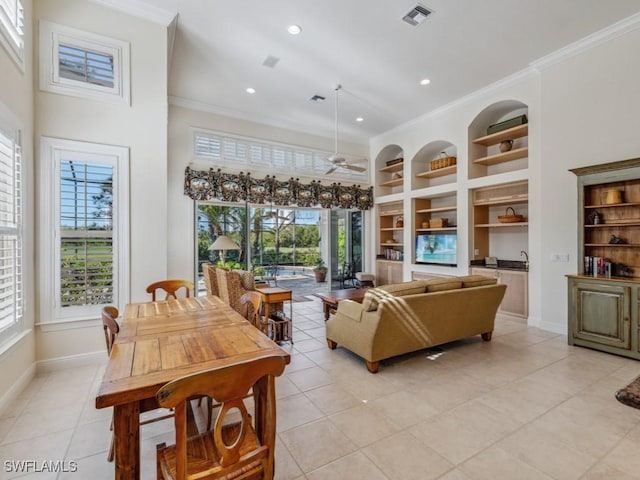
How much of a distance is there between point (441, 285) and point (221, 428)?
289cm

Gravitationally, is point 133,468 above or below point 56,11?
below

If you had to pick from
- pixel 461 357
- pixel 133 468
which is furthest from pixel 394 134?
pixel 133 468

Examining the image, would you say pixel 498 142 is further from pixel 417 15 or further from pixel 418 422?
pixel 418 422

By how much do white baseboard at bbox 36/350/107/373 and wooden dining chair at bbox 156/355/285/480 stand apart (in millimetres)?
2550

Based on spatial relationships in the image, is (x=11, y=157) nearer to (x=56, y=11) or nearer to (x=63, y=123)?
(x=63, y=123)

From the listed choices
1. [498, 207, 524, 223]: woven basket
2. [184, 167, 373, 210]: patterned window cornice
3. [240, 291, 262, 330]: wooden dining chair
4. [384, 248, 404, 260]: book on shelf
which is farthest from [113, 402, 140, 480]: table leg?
[384, 248, 404, 260]: book on shelf

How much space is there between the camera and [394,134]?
24.5ft

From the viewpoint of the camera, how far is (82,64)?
329cm

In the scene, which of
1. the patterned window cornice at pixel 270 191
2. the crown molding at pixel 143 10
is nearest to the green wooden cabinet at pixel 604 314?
the patterned window cornice at pixel 270 191

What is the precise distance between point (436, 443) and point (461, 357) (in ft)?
5.63

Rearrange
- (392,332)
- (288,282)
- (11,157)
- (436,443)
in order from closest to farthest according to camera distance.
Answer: (436,443)
(11,157)
(392,332)
(288,282)

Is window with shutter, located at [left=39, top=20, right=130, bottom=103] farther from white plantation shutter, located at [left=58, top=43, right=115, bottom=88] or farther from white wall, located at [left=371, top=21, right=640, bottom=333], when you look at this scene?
white wall, located at [left=371, top=21, right=640, bottom=333]

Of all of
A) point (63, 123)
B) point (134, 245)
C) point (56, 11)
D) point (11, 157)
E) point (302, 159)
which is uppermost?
point (56, 11)

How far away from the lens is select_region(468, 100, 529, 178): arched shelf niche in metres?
5.34
